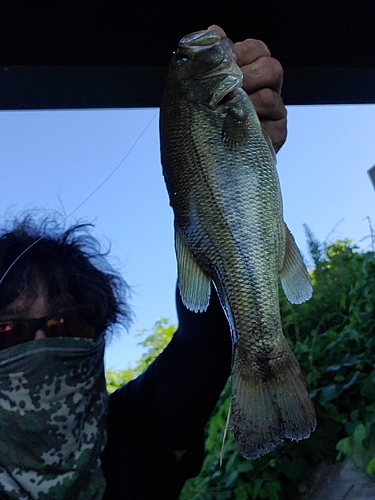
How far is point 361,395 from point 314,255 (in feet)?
3.11

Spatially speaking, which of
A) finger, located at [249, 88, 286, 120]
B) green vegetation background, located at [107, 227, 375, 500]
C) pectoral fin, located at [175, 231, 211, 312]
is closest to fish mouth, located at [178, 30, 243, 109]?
finger, located at [249, 88, 286, 120]

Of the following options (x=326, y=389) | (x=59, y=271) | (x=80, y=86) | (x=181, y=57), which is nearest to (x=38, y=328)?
(x=59, y=271)

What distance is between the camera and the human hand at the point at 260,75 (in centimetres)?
120

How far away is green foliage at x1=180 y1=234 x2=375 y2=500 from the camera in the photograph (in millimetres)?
2451

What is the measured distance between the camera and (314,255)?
3180 millimetres

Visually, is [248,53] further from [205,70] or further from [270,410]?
[270,410]

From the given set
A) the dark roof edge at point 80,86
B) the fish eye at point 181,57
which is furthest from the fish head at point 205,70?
the dark roof edge at point 80,86

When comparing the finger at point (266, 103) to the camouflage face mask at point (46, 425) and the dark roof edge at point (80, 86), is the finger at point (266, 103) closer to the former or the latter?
the dark roof edge at point (80, 86)

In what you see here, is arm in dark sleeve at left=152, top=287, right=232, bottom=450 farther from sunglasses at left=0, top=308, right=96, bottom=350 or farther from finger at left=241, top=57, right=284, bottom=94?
finger at left=241, top=57, right=284, bottom=94

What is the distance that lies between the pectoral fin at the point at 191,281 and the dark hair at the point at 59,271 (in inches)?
46.0

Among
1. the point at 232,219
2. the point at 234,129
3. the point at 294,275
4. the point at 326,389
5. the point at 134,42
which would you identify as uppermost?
the point at 134,42

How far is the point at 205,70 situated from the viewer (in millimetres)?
1123

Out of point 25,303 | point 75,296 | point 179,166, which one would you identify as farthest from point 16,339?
point 179,166

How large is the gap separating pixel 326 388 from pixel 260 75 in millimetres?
1833
